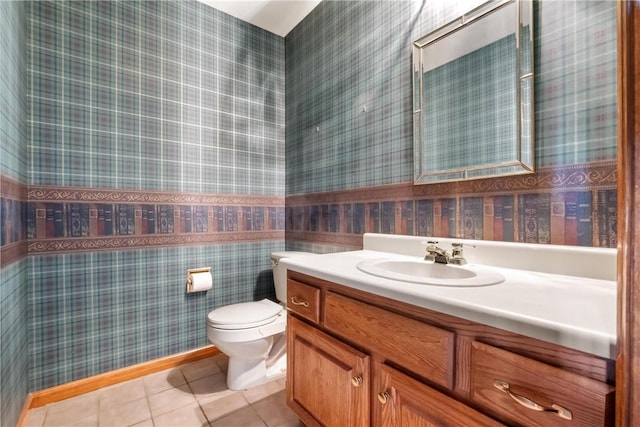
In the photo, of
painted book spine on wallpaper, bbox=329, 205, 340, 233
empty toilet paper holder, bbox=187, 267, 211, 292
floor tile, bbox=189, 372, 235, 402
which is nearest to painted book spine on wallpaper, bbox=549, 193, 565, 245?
painted book spine on wallpaper, bbox=329, 205, 340, 233

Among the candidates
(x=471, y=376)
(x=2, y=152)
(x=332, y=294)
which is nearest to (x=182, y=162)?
(x=2, y=152)

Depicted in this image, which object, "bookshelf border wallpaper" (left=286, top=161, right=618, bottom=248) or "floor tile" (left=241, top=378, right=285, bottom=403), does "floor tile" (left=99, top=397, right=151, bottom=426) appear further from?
"bookshelf border wallpaper" (left=286, top=161, right=618, bottom=248)

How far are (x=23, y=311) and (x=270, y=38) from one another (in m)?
2.40

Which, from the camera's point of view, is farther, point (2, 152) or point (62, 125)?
point (62, 125)

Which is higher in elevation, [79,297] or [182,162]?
[182,162]

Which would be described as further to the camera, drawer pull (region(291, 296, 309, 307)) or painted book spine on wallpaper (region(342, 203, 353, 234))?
painted book spine on wallpaper (region(342, 203, 353, 234))

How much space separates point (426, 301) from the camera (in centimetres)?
74

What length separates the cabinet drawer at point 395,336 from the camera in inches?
28.2

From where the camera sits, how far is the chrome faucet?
3.72ft

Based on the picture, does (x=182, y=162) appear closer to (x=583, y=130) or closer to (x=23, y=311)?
(x=23, y=311)

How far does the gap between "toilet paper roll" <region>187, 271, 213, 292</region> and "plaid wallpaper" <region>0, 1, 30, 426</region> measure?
0.81 m

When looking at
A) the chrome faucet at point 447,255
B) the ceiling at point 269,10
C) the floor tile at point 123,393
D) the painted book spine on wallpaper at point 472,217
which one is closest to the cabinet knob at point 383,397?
the chrome faucet at point 447,255

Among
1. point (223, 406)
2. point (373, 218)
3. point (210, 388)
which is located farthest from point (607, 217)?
point (210, 388)

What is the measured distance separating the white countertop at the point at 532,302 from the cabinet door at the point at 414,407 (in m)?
0.22
